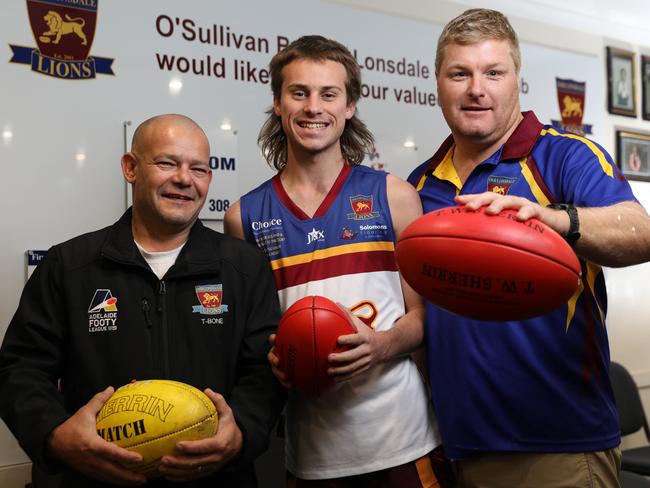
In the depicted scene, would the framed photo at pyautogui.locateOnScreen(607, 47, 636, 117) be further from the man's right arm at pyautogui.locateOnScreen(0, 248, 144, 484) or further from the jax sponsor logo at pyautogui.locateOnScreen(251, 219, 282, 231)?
the man's right arm at pyautogui.locateOnScreen(0, 248, 144, 484)

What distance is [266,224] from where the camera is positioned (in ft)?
5.66

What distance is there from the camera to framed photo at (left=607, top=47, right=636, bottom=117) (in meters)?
4.18

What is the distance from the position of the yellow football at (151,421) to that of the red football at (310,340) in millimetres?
222

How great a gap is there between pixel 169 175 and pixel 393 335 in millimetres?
686

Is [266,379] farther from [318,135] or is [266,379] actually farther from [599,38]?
[599,38]

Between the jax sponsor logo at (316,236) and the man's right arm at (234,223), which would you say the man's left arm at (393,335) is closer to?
the jax sponsor logo at (316,236)

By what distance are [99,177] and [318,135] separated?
4.22 ft

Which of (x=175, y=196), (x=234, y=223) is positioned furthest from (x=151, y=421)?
(x=234, y=223)

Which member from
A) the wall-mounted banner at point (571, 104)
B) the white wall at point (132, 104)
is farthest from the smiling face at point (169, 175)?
the wall-mounted banner at point (571, 104)

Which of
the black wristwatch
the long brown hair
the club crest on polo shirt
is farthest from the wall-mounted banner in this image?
the club crest on polo shirt

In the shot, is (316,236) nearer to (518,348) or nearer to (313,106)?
(313,106)

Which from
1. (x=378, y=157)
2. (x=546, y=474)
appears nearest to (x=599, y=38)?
(x=378, y=157)

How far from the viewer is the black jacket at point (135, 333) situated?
1.45 m

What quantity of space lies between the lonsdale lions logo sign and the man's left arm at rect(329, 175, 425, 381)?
1.53 m
